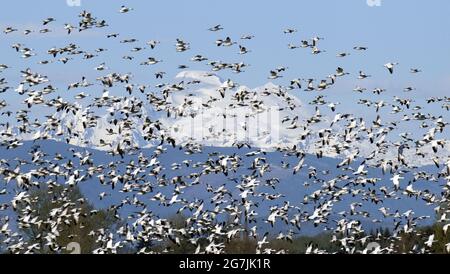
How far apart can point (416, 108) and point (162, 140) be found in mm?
22435

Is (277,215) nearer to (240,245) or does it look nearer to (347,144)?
(347,144)

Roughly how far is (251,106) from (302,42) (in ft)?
21.7

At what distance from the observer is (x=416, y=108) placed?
99438 mm

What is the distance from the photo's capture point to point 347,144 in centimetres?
9700
